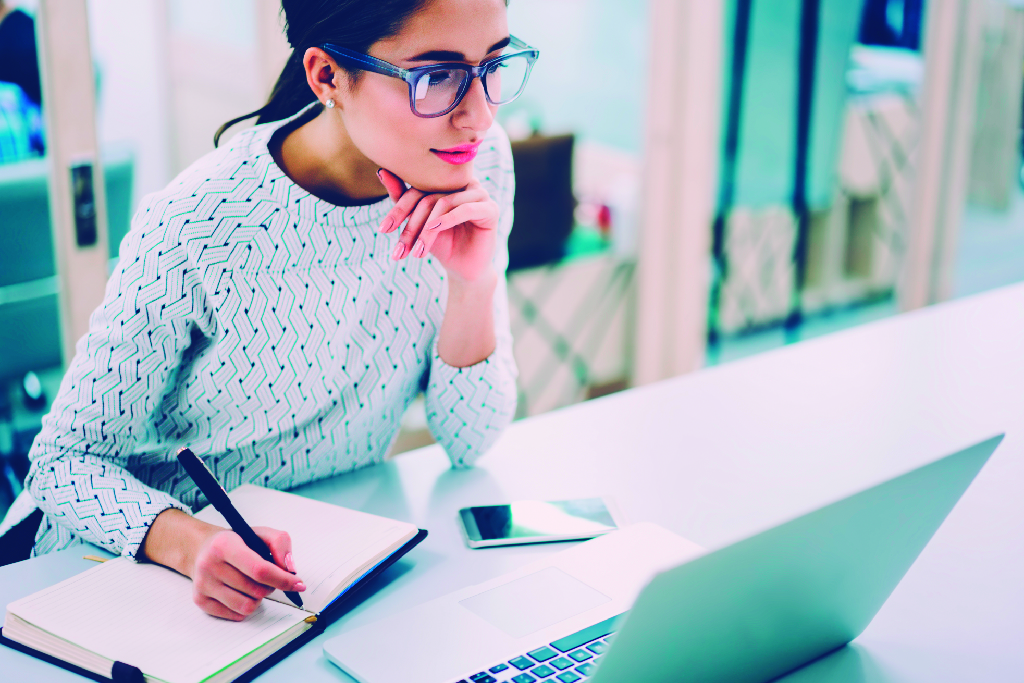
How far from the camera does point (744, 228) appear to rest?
339 centimetres

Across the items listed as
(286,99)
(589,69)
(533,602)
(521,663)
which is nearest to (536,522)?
(533,602)

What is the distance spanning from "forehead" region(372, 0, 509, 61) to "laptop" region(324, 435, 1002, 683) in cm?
51

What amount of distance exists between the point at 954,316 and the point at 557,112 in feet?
6.21

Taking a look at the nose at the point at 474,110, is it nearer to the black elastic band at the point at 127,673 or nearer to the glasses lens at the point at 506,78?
the glasses lens at the point at 506,78

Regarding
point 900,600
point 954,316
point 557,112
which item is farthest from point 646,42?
point 900,600

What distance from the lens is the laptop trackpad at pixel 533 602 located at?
2.50 ft

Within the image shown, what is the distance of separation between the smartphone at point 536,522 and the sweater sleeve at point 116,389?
0.30 metres

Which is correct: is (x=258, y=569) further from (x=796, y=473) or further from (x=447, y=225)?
(x=796, y=473)

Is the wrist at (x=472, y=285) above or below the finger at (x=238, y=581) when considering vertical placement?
above

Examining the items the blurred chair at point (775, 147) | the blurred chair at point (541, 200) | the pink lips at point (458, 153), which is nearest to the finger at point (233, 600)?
the pink lips at point (458, 153)

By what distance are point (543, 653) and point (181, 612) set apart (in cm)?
31

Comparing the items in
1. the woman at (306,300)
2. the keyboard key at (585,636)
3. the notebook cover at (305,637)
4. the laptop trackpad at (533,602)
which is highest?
the woman at (306,300)

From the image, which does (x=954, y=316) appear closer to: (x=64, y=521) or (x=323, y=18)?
(x=323, y=18)

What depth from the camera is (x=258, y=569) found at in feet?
2.49
